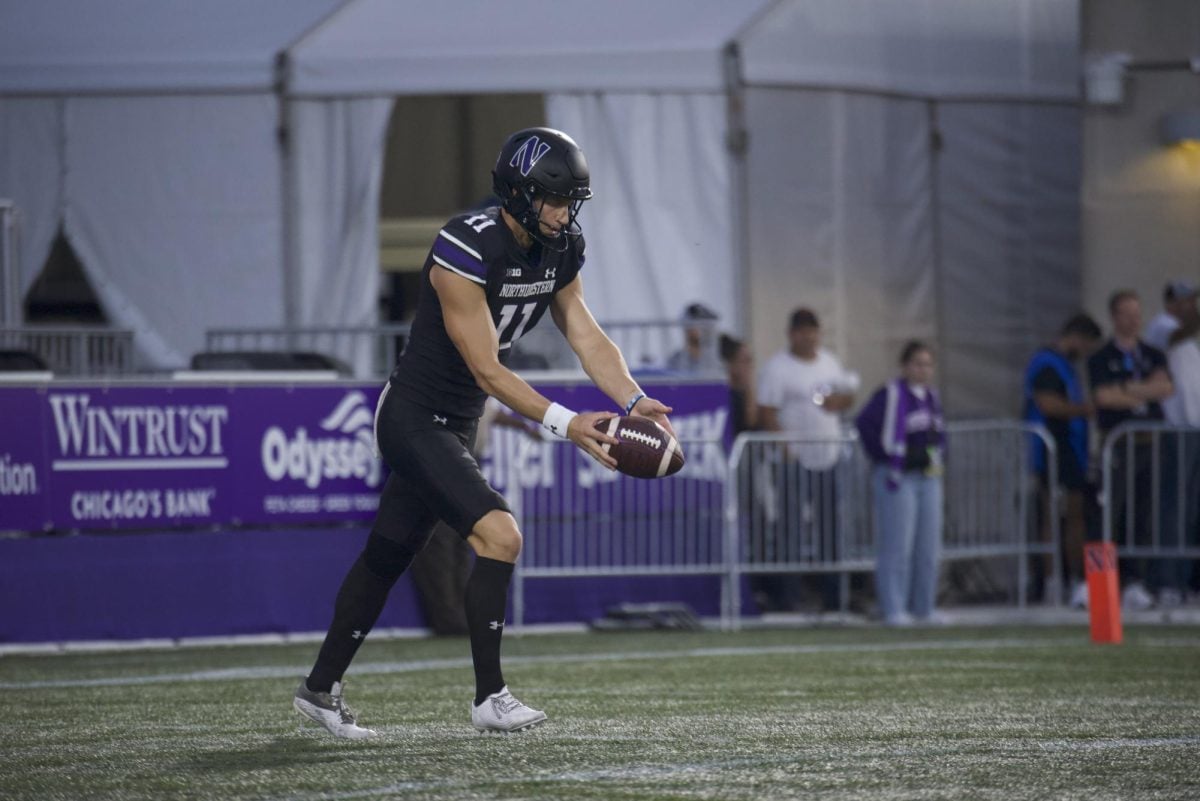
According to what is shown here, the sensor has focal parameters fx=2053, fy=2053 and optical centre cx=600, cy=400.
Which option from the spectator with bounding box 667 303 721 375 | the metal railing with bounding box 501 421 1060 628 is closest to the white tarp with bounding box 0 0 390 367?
the spectator with bounding box 667 303 721 375

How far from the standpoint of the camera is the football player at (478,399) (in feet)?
21.7

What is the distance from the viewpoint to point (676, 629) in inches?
531

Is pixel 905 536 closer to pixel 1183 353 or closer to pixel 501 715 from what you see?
pixel 1183 353

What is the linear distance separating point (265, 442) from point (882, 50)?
6537mm

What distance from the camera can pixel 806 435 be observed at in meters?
14.1

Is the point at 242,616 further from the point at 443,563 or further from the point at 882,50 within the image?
the point at 882,50

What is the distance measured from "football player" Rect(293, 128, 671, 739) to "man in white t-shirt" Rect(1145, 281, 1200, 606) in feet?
27.6

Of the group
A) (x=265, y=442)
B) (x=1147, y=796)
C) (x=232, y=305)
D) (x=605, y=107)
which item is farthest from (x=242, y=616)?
(x=1147, y=796)

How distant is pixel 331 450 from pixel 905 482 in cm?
384

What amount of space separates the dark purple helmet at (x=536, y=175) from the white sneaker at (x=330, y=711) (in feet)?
5.52

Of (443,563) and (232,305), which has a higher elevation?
(232,305)

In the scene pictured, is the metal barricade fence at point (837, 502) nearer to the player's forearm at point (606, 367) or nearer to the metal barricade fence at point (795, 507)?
the metal barricade fence at point (795, 507)

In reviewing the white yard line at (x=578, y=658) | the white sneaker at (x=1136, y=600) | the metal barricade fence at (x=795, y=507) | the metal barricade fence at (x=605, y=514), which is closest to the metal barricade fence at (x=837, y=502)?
the metal barricade fence at (x=795, y=507)

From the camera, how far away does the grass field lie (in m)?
5.64
